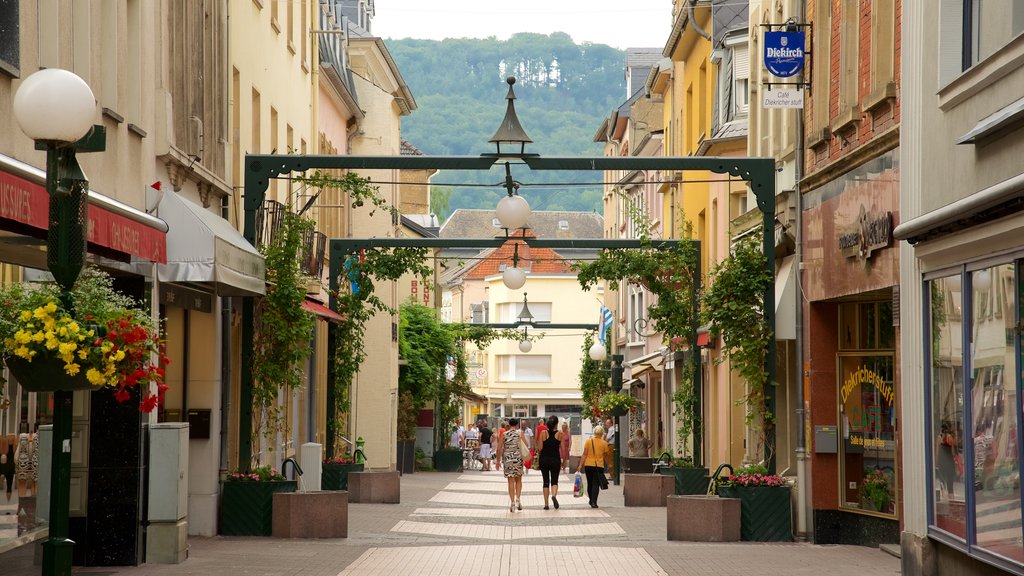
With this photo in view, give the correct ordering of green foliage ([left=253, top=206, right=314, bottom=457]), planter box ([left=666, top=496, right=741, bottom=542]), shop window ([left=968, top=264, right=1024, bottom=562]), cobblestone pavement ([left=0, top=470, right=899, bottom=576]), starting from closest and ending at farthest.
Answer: shop window ([left=968, top=264, right=1024, bottom=562]) < cobblestone pavement ([left=0, top=470, right=899, bottom=576]) < planter box ([left=666, top=496, right=741, bottom=542]) < green foliage ([left=253, top=206, right=314, bottom=457])

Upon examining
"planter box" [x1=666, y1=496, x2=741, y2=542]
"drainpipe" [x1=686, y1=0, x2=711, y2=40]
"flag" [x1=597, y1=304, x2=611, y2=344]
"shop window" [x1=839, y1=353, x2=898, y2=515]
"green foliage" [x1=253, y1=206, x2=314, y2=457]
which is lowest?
"planter box" [x1=666, y1=496, x2=741, y2=542]

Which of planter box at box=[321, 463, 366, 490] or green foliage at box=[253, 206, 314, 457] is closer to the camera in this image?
green foliage at box=[253, 206, 314, 457]

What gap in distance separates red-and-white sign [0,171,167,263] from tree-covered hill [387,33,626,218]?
81.6 m

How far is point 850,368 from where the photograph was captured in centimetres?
1920

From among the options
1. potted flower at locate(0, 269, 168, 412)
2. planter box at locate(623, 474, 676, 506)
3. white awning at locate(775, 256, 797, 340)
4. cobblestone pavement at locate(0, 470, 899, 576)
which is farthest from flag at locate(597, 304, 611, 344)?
potted flower at locate(0, 269, 168, 412)

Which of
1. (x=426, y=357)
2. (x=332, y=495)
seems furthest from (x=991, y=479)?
(x=426, y=357)

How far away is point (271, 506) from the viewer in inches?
759

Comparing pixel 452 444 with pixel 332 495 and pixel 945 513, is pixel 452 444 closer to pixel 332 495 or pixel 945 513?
pixel 332 495

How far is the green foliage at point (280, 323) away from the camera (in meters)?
19.9

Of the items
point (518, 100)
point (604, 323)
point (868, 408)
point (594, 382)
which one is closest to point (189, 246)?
point (868, 408)

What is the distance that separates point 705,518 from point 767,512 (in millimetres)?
743

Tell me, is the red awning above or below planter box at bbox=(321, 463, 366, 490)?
above

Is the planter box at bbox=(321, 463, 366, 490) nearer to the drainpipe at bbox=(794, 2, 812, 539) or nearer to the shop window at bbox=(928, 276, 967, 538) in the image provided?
the drainpipe at bbox=(794, 2, 812, 539)

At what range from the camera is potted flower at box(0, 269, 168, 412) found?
9305mm
